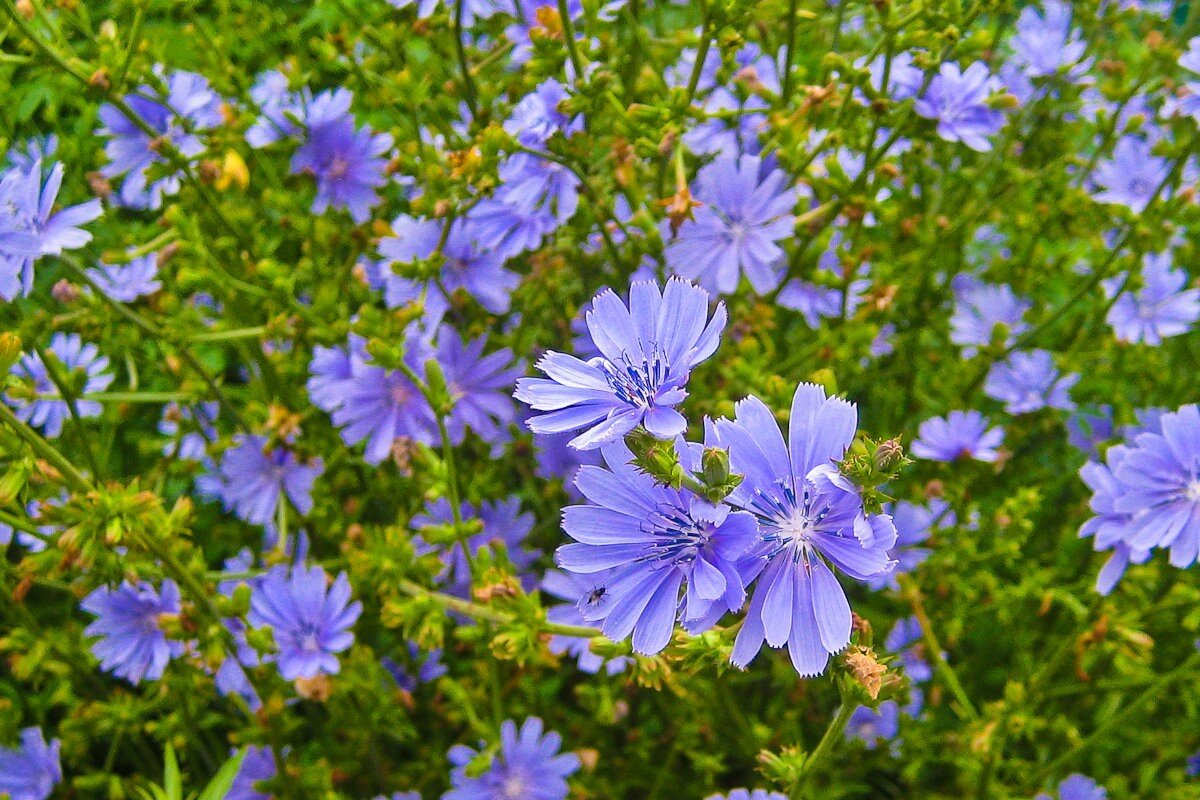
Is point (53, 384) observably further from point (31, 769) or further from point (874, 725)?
point (874, 725)

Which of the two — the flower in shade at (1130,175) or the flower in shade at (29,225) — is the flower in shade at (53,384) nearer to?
the flower in shade at (29,225)

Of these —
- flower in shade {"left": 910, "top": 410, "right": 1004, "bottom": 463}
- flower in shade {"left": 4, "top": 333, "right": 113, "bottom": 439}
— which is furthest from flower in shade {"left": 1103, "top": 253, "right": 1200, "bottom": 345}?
flower in shade {"left": 4, "top": 333, "right": 113, "bottom": 439}

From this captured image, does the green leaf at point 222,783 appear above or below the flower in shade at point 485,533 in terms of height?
below

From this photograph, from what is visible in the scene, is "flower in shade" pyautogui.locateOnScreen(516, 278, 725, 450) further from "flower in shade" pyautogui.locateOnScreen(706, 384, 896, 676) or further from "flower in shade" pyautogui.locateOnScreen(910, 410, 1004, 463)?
"flower in shade" pyautogui.locateOnScreen(910, 410, 1004, 463)

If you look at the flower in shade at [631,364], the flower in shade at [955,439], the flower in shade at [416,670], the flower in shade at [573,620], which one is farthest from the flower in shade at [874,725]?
the flower in shade at [631,364]

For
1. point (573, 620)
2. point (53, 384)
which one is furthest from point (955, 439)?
point (53, 384)

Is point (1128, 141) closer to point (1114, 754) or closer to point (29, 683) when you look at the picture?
point (1114, 754)
